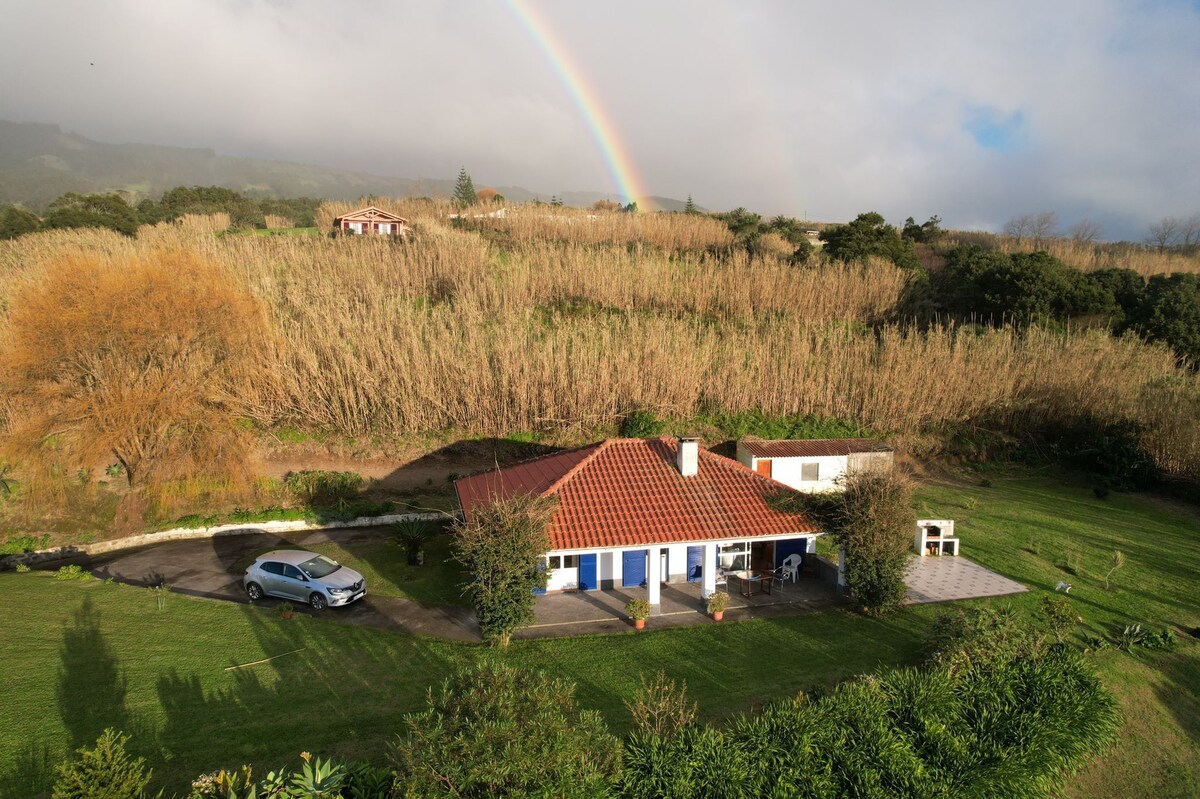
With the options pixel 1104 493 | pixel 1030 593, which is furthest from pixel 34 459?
pixel 1104 493

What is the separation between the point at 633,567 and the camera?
16.5 meters

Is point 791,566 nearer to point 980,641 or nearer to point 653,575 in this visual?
point 653,575

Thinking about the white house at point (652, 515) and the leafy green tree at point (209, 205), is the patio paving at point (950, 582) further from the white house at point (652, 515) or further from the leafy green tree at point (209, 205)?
the leafy green tree at point (209, 205)

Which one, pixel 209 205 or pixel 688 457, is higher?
pixel 209 205

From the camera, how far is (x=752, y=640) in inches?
533

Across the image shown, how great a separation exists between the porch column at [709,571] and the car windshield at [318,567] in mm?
9810

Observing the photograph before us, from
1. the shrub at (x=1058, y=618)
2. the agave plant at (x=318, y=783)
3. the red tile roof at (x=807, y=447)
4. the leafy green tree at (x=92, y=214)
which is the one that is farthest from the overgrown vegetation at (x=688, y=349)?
the agave plant at (x=318, y=783)

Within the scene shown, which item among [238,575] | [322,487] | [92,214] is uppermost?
[92,214]

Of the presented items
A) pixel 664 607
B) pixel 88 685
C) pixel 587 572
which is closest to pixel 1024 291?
pixel 664 607

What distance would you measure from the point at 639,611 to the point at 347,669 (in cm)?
634

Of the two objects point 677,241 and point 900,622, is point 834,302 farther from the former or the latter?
point 900,622

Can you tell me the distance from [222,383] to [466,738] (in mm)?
23703

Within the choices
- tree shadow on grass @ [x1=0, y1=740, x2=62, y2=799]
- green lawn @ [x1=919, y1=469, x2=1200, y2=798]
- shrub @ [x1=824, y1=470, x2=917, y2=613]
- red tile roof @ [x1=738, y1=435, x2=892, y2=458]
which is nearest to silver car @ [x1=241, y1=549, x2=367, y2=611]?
tree shadow on grass @ [x1=0, y1=740, x2=62, y2=799]

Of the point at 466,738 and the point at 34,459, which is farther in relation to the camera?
the point at 34,459
